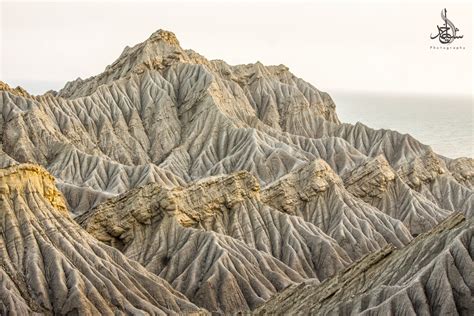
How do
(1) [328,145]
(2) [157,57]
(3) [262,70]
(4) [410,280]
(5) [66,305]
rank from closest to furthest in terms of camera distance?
(4) [410,280]
(5) [66,305]
(1) [328,145]
(2) [157,57]
(3) [262,70]

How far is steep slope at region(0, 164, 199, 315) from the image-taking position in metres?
57.6

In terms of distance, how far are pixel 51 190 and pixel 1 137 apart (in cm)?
4316

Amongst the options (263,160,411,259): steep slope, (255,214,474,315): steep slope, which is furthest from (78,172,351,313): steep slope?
(255,214,474,315): steep slope

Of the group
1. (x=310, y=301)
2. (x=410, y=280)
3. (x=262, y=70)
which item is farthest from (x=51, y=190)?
(x=262, y=70)

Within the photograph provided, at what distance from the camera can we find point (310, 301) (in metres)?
50.1

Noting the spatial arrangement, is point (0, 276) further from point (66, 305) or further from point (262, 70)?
point (262, 70)

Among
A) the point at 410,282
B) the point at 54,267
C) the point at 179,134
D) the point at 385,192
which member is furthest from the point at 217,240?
the point at 179,134

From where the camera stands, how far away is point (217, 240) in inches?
3098

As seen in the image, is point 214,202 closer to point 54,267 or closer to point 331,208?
point 331,208

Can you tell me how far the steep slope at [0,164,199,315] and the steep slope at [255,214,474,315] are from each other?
13.5 metres

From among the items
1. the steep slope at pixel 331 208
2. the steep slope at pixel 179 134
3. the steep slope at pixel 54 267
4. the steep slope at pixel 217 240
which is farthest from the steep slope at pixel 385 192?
the steep slope at pixel 54 267

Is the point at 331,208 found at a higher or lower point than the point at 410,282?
lower

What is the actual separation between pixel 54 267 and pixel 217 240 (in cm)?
2197

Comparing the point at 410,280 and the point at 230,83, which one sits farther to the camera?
the point at 230,83
